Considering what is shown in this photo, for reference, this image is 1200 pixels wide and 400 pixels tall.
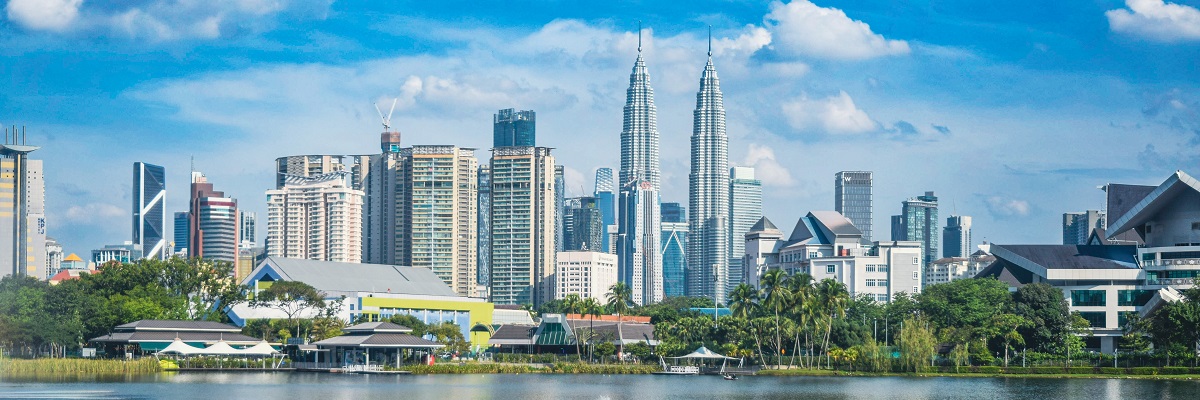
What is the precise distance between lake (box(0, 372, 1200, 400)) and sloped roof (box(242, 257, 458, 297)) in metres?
33.4

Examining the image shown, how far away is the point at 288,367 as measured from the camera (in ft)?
363

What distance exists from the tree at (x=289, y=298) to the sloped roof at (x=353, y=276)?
8.49 m

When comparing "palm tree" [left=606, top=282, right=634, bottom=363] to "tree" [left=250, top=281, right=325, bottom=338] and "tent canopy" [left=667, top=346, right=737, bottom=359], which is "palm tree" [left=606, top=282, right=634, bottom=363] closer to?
"tent canopy" [left=667, top=346, right=737, bottom=359]

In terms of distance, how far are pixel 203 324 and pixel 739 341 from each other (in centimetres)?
4335

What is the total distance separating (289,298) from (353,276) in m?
23.2

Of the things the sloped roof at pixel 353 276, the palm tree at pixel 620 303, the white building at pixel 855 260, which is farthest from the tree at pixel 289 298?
the white building at pixel 855 260

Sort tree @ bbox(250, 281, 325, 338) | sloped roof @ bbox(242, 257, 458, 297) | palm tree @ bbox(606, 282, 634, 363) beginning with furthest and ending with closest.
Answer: sloped roof @ bbox(242, 257, 458, 297), palm tree @ bbox(606, 282, 634, 363), tree @ bbox(250, 281, 325, 338)

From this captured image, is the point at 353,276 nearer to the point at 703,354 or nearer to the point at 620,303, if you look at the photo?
the point at 620,303

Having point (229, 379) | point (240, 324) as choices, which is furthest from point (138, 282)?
point (229, 379)

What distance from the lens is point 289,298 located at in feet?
396

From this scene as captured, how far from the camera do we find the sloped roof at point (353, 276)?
134m

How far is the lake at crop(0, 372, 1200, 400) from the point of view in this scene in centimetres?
7506

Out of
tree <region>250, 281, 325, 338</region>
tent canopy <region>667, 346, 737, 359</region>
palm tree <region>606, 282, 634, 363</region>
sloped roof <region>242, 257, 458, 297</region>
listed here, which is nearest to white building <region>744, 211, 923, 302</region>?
palm tree <region>606, 282, 634, 363</region>

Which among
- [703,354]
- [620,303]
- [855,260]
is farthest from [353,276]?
[855,260]
